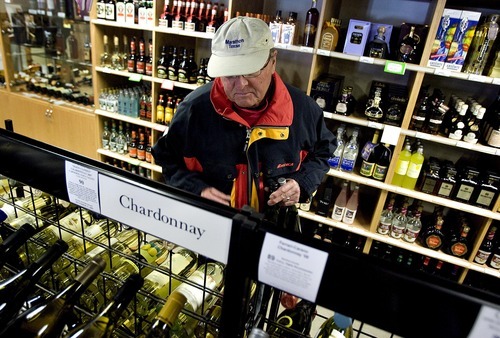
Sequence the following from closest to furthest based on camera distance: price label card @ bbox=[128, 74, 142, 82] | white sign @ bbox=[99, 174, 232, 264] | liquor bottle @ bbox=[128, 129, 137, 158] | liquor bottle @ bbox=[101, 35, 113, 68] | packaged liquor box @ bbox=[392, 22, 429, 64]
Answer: white sign @ bbox=[99, 174, 232, 264] → packaged liquor box @ bbox=[392, 22, 429, 64] → price label card @ bbox=[128, 74, 142, 82] → liquor bottle @ bbox=[101, 35, 113, 68] → liquor bottle @ bbox=[128, 129, 137, 158]

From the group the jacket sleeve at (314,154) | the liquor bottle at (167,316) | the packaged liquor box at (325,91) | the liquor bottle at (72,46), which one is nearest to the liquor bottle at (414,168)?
the packaged liquor box at (325,91)

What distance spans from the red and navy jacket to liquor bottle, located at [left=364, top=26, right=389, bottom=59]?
100 cm

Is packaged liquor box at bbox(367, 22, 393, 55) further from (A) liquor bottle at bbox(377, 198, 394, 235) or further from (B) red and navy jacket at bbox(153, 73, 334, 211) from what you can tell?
(A) liquor bottle at bbox(377, 198, 394, 235)

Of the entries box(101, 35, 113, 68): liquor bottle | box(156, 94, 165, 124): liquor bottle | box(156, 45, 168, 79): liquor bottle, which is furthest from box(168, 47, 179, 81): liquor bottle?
box(101, 35, 113, 68): liquor bottle

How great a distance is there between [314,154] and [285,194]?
440mm

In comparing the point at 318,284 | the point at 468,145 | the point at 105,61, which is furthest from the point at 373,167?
the point at 105,61

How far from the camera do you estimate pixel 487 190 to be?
2314mm

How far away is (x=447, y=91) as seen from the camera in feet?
8.24

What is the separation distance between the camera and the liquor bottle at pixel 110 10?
9.78ft

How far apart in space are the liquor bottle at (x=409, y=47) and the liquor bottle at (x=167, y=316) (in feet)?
7.23

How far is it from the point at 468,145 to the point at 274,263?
2.21m

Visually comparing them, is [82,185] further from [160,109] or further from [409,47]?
[160,109]

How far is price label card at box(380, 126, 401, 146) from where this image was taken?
2.32m

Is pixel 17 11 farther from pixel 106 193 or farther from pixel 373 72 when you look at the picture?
pixel 106 193
